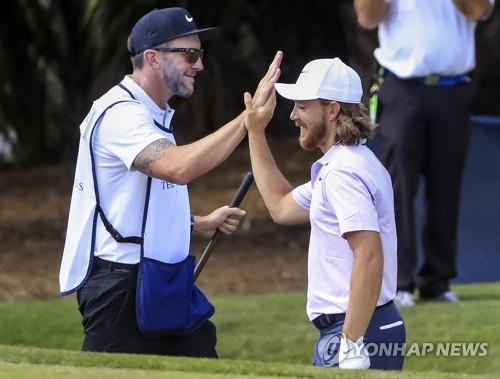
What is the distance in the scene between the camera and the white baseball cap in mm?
4887

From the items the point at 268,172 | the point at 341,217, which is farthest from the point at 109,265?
the point at 341,217

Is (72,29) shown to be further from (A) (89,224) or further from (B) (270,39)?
(A) (89,224)

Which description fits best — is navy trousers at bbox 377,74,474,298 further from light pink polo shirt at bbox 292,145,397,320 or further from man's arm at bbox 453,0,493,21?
light pink polo shirt at bbox 292,145,397,320

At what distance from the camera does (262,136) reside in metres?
5.06

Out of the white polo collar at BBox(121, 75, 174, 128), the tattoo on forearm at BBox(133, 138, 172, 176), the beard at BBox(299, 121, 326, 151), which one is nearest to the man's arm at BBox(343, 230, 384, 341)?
the beard at BBox(299, 121, 326, 151)

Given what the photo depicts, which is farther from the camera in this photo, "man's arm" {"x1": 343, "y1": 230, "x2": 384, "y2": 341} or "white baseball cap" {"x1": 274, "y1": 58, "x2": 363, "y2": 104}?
"white baseball cap" {"x1": 274, "y1": 58, "x2": 363, "y2": 104}

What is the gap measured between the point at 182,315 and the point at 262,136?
0.86 metres

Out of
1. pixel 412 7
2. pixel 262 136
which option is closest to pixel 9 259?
pixel 412 7

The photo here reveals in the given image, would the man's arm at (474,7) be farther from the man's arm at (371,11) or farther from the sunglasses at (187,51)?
the sunglasses at (187,51)

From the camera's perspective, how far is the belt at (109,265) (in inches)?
208

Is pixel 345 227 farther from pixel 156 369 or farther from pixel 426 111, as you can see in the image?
pixel 426 111

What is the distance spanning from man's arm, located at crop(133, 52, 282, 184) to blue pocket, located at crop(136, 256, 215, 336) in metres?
0.42

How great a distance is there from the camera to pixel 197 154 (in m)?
5.04

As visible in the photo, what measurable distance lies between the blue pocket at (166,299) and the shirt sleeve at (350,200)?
0.86m
